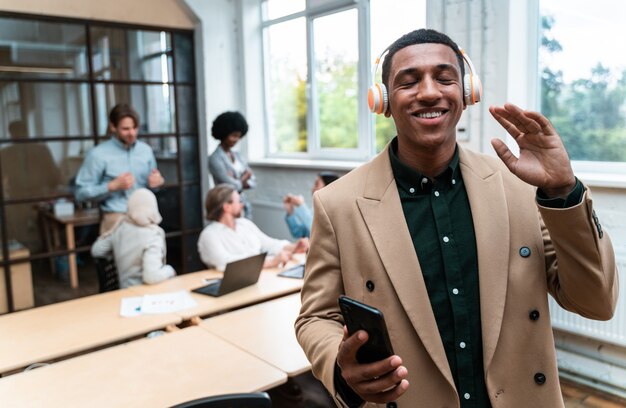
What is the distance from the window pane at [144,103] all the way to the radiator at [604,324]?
11.8 feet

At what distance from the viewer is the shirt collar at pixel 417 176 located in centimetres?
117

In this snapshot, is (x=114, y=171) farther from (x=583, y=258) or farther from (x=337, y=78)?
(x=583, y=258)

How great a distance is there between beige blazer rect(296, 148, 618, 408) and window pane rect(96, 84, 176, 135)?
3951 mm

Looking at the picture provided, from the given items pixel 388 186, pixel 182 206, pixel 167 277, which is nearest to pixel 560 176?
pixel 388 186

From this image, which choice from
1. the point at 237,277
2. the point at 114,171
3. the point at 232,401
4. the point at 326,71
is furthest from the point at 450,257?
the point at 326,71

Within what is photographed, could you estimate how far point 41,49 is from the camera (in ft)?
14.0

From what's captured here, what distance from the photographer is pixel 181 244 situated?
5.22m

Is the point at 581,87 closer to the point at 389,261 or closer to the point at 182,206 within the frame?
the point at 389,261

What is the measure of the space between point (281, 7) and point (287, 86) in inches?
29.5

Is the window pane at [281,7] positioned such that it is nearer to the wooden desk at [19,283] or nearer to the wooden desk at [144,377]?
the wooden desk at [19,283]

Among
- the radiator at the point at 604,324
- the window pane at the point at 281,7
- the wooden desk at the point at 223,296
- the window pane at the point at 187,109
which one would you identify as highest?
the window pane at the point at 281,7

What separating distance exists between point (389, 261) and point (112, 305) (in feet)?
6.81

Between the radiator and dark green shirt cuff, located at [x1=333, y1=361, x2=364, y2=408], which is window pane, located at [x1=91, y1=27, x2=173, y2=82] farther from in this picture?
dark green shirt cuff, located at [x1=333, y1=361, x2=364, y2=408]

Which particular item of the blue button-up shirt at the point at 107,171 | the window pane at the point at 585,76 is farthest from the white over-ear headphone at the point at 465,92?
the blue button-up shirt at the point at 107,171
